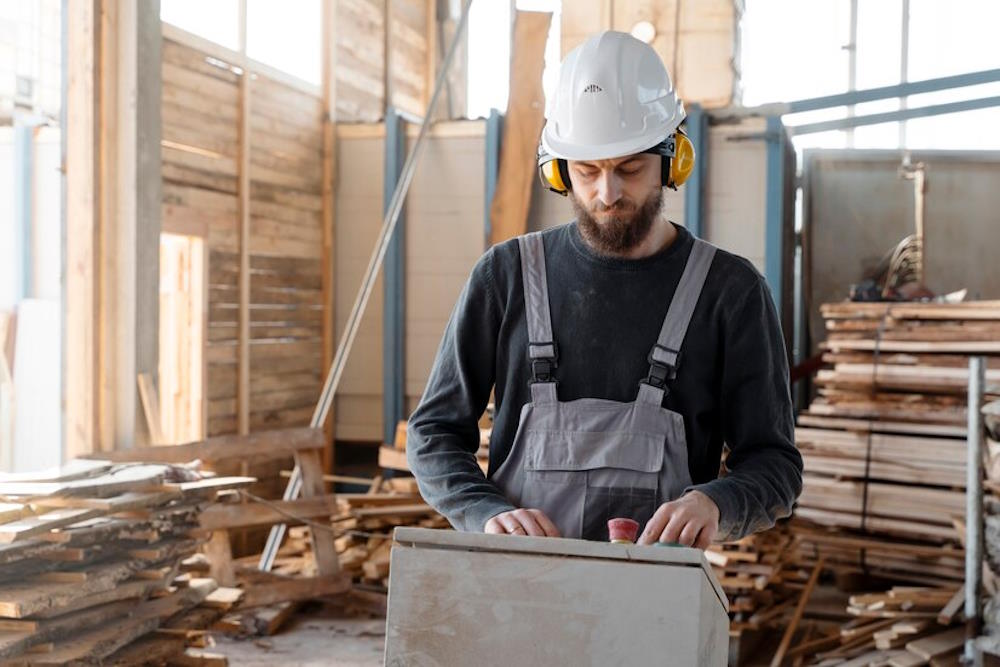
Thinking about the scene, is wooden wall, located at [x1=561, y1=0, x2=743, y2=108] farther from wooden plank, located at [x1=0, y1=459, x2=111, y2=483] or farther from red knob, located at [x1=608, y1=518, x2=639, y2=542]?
red knob, located at [x1=608, y1=518, x2=639, y2=542]

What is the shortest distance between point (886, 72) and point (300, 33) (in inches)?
219

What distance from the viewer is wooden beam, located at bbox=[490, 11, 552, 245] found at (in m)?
8.69

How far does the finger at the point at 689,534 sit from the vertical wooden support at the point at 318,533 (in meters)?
5.23

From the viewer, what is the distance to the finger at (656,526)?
2.12 m

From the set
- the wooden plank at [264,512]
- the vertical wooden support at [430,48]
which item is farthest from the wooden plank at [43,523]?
the vertical wooden support at [430,48]

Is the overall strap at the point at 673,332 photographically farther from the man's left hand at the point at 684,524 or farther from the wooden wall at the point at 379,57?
the wooden wall at the point at 379,57

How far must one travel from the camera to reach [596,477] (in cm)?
242

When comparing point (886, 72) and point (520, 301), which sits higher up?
point (886, 72)

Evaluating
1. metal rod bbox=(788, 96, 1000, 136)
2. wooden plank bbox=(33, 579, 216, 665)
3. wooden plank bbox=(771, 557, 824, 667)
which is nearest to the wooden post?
wooden plank bbox=(33, 579, 216, 665)

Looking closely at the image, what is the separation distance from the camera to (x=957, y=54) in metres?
10.5

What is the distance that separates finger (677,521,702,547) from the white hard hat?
81 centimetres

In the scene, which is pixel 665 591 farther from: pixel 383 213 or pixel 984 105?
pixel 383 213

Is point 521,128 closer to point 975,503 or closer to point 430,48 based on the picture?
point 430,48

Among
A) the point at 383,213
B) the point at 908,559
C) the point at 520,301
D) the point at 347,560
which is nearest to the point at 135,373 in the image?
the point at 347,560
